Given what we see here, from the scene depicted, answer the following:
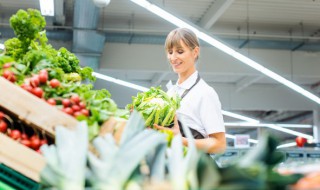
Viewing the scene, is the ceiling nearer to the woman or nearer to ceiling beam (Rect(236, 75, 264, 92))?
ceiling beam (Rect(236, 75, 264, 92))

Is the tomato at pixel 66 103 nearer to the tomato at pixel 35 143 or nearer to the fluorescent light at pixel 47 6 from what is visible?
the tomato at pixel 35 143

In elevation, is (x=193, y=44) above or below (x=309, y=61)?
below

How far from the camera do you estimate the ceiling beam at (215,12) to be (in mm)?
8992

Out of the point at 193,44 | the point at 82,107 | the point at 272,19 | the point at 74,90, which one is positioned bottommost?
the point at 82,107

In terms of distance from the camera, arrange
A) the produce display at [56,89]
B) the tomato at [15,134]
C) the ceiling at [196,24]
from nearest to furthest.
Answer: the produce display at [56,89], the tomato at [15,134], the ceiling at [196,24]

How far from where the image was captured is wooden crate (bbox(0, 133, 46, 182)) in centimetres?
161

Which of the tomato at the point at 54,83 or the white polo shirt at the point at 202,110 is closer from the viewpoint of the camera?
the tomato at the point at 54,83

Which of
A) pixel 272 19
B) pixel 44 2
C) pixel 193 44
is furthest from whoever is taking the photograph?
pixel 272 19

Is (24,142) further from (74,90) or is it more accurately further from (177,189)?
(177,189)

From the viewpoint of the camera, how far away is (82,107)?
5.82 ft

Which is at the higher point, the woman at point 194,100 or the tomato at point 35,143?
the woman at point 194,100

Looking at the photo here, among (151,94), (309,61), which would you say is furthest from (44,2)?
(309,61)

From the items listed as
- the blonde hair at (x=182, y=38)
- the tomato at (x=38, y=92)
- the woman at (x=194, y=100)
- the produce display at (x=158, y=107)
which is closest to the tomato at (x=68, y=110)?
the tomato at (x=38, y=92)

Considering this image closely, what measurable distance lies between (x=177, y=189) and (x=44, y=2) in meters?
6.16
